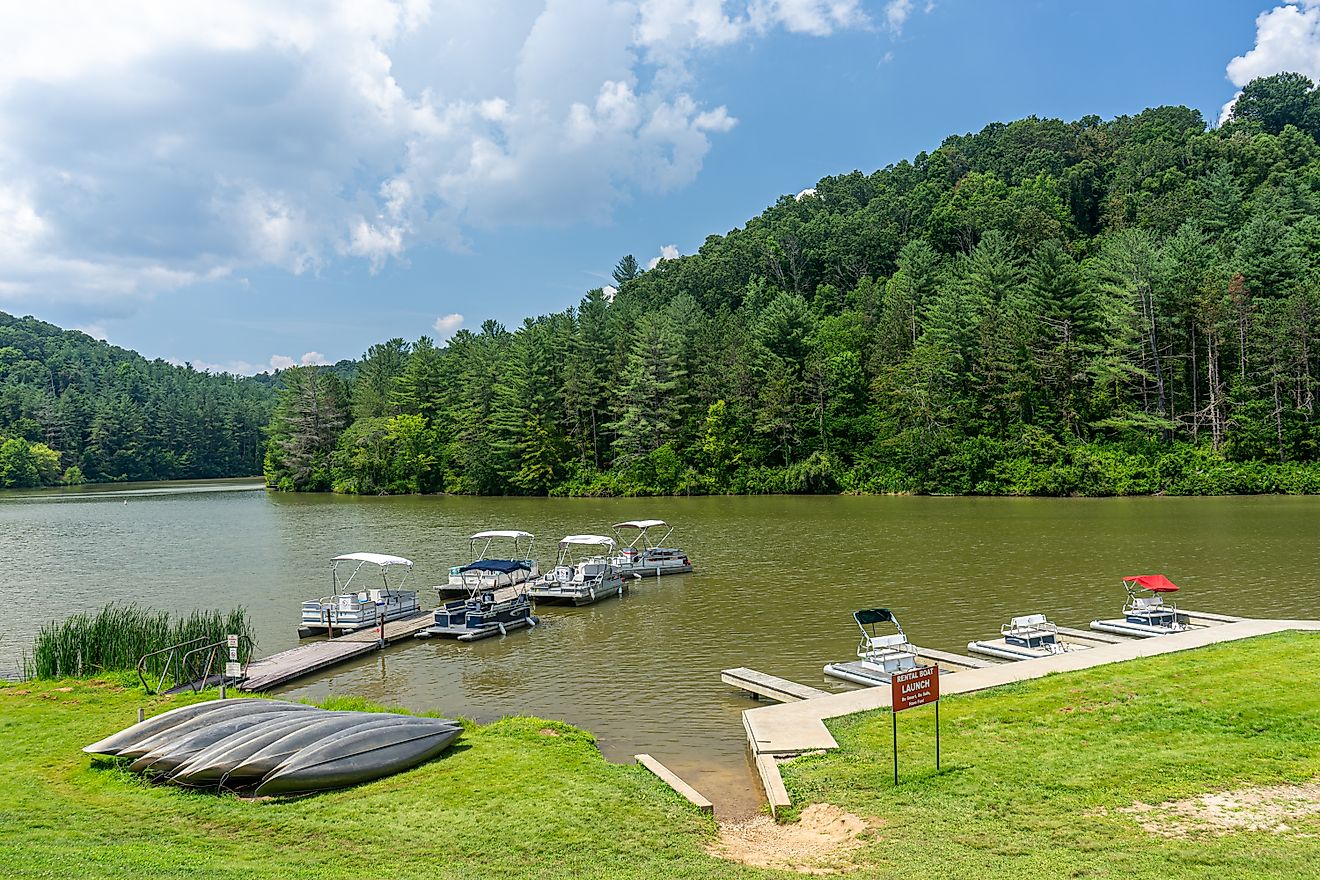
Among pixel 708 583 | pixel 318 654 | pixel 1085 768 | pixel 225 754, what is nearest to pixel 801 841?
pixel 1085 768

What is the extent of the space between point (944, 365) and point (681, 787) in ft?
226

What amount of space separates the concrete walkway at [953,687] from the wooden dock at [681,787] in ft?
3.07

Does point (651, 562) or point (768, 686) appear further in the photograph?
point (651, 562)

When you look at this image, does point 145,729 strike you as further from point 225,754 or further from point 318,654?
point 318,654

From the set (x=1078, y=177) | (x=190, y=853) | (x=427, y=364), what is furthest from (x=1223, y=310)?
(x=427, y=364)

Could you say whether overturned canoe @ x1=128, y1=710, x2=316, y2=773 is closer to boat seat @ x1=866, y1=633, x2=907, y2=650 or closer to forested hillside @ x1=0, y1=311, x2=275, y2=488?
boat seat @ x1=866, y1=633, x2=907, y2=650

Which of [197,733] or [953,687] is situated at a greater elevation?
[197,733]

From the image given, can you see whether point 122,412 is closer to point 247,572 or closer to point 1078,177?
point 247,572

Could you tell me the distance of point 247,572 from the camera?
39.8m

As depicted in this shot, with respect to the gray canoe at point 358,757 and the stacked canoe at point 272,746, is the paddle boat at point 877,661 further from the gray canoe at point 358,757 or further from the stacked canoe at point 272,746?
the gray canoe at point 358,757

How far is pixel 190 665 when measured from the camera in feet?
65.5

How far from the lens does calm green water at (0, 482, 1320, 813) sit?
19891 millimetres

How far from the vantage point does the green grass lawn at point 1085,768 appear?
8586 mm

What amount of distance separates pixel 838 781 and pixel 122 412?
169303 mm
